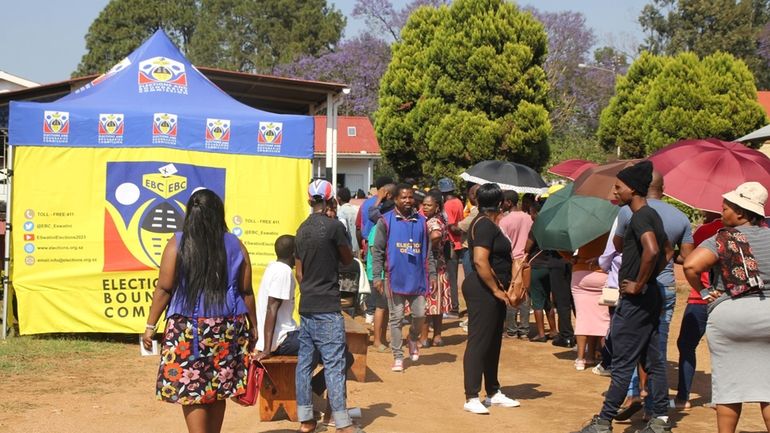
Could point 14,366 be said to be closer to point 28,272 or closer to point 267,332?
point 28,272

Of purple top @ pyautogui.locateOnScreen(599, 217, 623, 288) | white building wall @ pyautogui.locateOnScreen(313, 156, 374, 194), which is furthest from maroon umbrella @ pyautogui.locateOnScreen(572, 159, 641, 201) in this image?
white building wall @ pyautogui.locateOnScreen(313, 156, 374, 194)

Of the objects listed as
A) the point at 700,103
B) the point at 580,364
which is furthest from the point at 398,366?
the point at 700,103

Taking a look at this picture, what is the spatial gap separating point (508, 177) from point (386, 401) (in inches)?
221

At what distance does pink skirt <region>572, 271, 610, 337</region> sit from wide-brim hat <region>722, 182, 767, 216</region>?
3.77 meters

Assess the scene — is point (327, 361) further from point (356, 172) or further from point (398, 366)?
point (356, 172)

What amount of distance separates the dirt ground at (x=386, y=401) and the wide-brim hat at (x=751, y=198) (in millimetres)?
2400

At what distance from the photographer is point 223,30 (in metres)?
69.7

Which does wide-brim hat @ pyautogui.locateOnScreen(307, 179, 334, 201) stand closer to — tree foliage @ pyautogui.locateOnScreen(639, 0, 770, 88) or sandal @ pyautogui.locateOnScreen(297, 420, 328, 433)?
sandal @ pyautogui.locateOnScreen(297, 420, 328, 433)

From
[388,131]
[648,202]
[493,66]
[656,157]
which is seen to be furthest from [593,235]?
[388,131]

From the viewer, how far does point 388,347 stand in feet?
38.0

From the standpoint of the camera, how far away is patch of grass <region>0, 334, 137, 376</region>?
32.0ft

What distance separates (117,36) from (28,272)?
57401mm

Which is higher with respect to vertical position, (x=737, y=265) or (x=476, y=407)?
(x=737, y=265)

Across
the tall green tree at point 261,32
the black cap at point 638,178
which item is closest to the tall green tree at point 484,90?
the black cap at point 638,178
